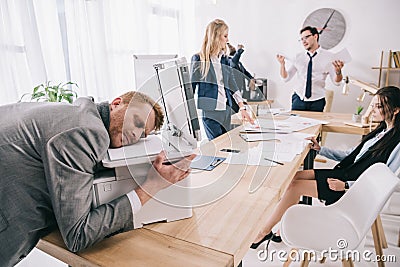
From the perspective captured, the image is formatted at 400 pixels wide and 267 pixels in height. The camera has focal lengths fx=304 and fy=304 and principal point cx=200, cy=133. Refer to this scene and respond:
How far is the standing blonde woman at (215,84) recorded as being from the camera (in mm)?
2422

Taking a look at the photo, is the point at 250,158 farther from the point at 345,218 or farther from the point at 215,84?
the point at 215,84

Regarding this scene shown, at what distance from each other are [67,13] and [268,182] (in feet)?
7.05

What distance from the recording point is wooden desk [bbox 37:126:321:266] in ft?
2.56

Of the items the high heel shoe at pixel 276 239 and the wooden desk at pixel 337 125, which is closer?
the high heel shoe at pixel 276 239

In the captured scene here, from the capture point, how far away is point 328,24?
4.18 metres

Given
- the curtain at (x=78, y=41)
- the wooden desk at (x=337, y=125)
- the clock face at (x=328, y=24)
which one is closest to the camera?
the curtain at (x=78, y=41)

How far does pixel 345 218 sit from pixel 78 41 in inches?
92.8

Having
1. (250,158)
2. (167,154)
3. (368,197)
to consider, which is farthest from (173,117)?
(368,197)

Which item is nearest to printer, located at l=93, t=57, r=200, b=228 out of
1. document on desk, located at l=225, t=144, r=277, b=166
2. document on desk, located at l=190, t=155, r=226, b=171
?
document on desk, located at l=190, t=155, r=226, b=171

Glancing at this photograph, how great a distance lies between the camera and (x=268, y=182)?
1239 mm

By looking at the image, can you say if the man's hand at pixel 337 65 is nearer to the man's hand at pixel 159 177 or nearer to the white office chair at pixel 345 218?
the white office chair at pixel 345 218

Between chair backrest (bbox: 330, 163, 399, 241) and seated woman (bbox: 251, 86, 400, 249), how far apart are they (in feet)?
0.75

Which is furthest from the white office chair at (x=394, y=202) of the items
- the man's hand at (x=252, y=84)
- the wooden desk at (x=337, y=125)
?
the man's hand at (x=252, y=84)

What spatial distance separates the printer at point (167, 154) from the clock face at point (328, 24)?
12.4 feet
